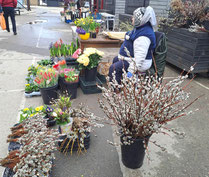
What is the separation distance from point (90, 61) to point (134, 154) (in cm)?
219

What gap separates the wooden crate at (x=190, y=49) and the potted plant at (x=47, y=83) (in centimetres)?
326

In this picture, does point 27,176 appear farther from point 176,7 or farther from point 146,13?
point 176,7

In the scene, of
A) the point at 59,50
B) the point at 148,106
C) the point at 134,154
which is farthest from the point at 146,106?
the point at 59,50

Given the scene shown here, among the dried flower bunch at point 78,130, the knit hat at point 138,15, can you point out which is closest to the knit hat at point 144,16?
the knit hat at point 138,15

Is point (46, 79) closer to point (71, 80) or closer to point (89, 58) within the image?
point (71, 80)

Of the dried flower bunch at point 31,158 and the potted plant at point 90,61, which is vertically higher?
the potted plant at point 90,61

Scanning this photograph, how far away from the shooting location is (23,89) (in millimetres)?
3887

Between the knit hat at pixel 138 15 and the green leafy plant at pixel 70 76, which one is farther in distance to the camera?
the green leafy plant at pixel 70 76

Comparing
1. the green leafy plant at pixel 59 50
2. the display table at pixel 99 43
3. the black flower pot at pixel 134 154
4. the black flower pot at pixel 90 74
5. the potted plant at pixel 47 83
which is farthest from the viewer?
the green leafy plant at pixel 59 50

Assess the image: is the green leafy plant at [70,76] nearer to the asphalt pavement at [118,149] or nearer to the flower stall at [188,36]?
the asphalt pavement at [118,149]

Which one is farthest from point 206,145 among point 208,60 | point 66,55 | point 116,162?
point 66,55

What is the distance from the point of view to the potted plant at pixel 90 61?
3501 mm

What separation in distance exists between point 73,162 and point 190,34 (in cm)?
399

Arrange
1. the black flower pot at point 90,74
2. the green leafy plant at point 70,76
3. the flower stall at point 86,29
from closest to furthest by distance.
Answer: the green leafy plant at point 70,76
the black flower pot at point 90,74
the flower stall at point 86,29
